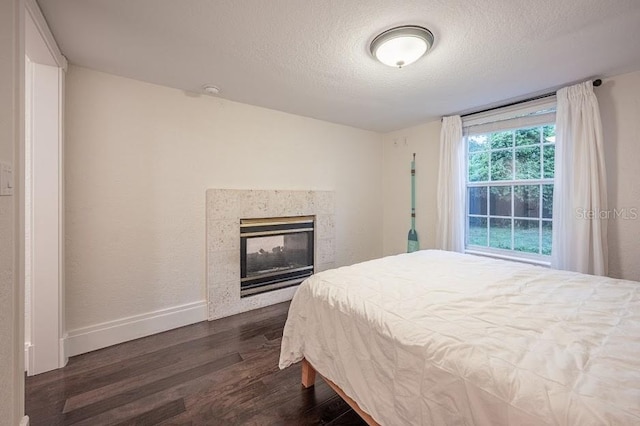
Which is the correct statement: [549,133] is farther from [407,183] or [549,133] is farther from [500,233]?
[407,183]

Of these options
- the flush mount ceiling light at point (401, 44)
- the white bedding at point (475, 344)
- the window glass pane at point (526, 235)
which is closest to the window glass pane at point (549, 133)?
the window glass pane at point (526, 235)

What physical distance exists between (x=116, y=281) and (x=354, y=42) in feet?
8.48

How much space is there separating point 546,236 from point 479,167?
100 cm

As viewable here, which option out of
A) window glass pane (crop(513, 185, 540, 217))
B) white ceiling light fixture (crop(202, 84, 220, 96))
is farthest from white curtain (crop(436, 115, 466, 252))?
white ceiling light fixture (crop(202, 84, 220, 96))

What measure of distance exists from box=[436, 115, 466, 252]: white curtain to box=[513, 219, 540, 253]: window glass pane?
0.52m

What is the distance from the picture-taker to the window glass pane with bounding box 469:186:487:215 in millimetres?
3082

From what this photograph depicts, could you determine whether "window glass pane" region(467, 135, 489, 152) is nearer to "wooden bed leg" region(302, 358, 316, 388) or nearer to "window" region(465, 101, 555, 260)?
"window" region(465, 101, 555, 260)

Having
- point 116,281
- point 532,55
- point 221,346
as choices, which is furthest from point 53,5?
point 532,55

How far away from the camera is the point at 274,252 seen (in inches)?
121

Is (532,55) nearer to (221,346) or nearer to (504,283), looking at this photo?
(504,283)

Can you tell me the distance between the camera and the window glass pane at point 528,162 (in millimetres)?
2672

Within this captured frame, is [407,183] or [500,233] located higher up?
[407,183]

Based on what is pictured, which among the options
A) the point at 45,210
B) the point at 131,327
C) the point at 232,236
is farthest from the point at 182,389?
the point at 45,210

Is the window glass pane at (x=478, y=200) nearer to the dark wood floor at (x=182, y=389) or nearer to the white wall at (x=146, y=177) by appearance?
the white wall at (x=146, y=177)
